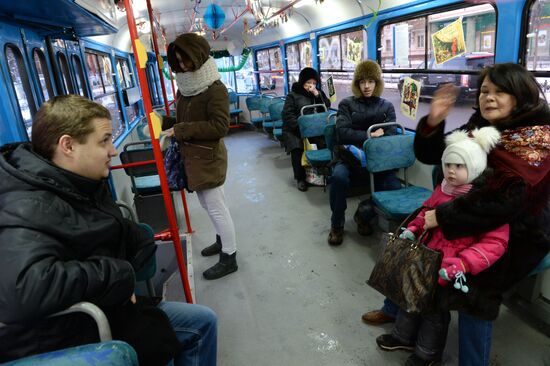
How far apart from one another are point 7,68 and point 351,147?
2.83 m

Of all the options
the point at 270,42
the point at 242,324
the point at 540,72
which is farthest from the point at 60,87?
the point at 270,42

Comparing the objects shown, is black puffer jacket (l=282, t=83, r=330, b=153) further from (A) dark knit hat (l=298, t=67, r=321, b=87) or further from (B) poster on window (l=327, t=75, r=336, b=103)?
(B) poster on window (l=327, t=75, r=336, b=103)

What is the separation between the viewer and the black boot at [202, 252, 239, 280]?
3114mm

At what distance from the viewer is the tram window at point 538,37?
2.60 meters

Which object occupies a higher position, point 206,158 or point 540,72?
point 540,72

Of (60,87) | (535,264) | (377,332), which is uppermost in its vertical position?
(60,87)

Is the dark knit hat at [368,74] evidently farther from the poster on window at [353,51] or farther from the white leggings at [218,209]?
the poster on window at [353,51]

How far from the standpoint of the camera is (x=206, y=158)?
8.91 feet

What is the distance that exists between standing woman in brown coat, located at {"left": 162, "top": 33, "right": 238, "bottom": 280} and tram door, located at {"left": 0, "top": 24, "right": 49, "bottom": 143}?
0.95 metres

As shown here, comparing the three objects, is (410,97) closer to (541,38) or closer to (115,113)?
(541,38)

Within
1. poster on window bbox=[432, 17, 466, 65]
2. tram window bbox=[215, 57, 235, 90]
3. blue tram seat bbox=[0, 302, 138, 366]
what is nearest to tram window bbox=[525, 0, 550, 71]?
poster on window bbox=[432, 17, 466, 65]

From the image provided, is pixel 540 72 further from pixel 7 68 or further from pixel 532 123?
pixel 7 68

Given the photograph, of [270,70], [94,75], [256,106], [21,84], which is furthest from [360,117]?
[270,70]

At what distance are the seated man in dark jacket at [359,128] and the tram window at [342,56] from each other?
5.92ft
